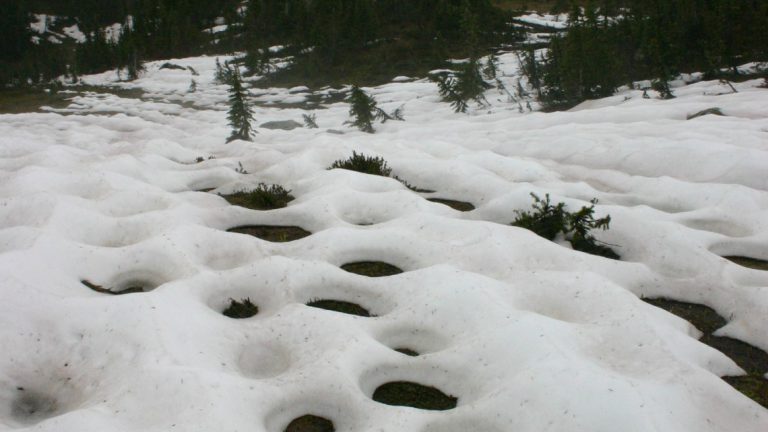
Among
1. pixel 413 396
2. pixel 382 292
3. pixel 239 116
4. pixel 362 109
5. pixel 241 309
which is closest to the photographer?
pixel 413 396

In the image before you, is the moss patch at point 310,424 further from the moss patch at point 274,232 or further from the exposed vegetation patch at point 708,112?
the exposed vegetation patch at point 708,112

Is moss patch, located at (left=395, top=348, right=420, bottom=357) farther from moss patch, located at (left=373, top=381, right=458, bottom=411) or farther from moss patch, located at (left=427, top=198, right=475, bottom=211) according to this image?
moss patch, located at (left=427, top=198, right=475, bottom=211)

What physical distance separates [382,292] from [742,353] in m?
4.01

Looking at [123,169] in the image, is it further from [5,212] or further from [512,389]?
[512,389]

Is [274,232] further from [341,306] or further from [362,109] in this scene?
[362,109]

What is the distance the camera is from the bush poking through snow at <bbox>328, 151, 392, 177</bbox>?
11008 millimetres

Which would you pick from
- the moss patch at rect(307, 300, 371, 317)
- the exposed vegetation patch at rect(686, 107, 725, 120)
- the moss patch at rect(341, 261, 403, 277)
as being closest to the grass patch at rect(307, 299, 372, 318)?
the moss patch at rect(307, 300, 371, 317)

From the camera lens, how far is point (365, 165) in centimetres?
1103

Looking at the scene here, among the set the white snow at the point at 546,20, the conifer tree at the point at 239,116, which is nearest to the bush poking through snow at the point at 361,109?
the conifer tree at the point at 239,116

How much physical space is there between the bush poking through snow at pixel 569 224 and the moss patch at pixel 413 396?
3.99 m

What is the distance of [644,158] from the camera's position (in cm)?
1134

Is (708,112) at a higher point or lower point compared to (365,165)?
higher

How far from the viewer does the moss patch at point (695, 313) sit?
19.5 ft

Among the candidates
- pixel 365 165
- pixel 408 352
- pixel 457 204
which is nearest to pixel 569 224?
pixel 457 204
